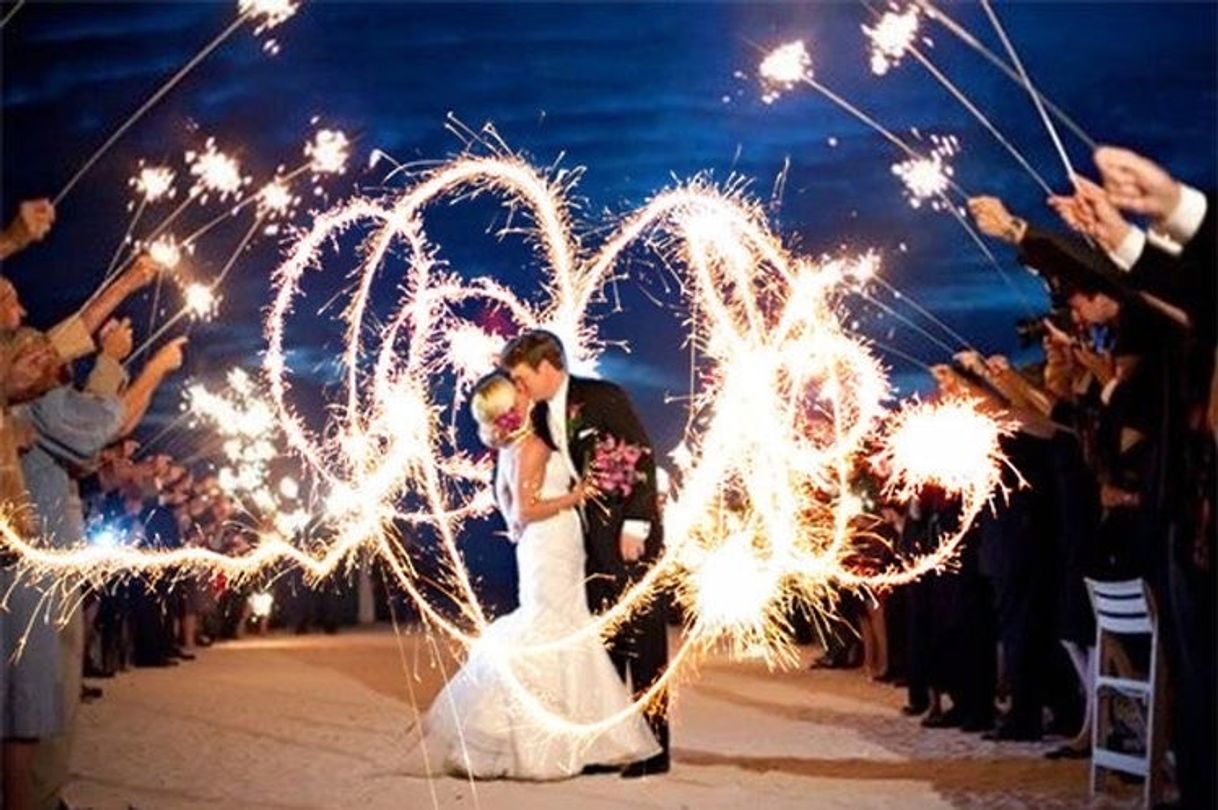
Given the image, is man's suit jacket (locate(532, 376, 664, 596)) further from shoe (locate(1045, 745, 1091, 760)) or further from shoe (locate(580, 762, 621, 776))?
Result: shoe (locate(1045, 745, 1091, 760))

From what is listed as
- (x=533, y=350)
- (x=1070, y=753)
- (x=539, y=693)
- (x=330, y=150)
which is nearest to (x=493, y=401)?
(x=533, y=350)

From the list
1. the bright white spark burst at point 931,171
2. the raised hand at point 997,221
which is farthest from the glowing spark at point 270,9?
the bright white spark burst at point 931,171

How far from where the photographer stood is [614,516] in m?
10.6

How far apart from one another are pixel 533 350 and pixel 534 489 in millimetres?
804

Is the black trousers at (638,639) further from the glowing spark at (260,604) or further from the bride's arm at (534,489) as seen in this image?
the glowing spark at (260,604)

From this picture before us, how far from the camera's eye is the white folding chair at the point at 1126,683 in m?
7.98

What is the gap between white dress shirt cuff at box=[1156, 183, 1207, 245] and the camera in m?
5.02

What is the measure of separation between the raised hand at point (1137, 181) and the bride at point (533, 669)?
5.56 m

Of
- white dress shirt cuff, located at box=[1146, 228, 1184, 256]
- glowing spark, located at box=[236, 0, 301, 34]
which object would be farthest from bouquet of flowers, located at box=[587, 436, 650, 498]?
white dress shirt cuff, located at box=[1146, 228, 1184, 256]

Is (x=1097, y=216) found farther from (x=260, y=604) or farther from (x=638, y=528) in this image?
(x=260, y=604)

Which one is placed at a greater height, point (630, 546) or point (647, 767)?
point (630, 546)

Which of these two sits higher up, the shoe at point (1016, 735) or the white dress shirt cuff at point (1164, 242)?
the white dress shirt cuff at point (1164, 242)

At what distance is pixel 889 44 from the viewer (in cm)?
1126

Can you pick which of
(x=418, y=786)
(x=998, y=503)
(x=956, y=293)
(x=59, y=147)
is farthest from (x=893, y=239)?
(x=418, y=786)
